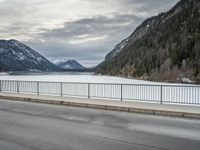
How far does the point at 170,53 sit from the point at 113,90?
10490 centimetres

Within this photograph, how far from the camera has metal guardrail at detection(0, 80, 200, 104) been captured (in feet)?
66.7

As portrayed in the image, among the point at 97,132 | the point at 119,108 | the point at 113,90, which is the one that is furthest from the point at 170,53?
the point at 97,132

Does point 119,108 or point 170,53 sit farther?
point 170,53

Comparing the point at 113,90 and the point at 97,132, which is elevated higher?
the point at 113,90

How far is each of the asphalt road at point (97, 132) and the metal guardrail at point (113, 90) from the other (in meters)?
6.94

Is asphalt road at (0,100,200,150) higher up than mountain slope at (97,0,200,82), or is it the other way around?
mountain slope at (97,0,200,82)

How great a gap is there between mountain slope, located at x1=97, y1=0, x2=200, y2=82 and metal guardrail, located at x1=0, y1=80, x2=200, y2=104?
263 feet

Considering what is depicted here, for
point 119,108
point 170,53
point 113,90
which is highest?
point 170,53

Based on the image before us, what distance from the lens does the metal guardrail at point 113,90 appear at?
20344 mm

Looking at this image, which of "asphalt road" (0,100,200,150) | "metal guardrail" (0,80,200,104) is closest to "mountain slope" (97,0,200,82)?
"metal guardrail" (0,80,200,104)

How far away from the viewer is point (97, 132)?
10.1m

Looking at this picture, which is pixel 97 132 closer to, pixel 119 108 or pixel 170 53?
pixel 119 108

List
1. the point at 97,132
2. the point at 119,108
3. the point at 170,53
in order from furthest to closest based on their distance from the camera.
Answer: the point at 170,53 < the point at 119,108 < the point at 97,132

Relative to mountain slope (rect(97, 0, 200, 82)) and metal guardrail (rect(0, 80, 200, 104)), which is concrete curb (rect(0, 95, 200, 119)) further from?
mountain slope (rect(97, 0, 200, 82))
